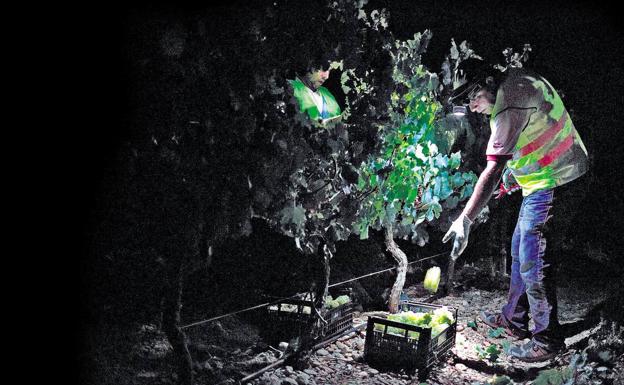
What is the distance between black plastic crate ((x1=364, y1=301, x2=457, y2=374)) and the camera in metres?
3.02

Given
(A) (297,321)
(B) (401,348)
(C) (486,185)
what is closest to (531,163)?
(C) (486,185)

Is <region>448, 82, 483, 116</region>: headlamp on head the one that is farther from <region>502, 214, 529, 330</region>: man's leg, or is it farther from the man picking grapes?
<region>502, 214, 529, 330</region>: man's leg

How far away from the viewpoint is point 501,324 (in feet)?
12.6

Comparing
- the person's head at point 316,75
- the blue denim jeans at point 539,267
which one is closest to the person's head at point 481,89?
the blue denim jeans at point 539,267

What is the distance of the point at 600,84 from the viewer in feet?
13.4

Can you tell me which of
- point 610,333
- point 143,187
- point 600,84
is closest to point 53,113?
point 143,187

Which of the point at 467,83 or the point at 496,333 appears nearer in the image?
the point at 467,83

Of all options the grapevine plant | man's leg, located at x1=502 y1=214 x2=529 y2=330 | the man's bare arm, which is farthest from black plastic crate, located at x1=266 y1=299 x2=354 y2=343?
man's leg, located at x1=502 y1=214 x2=529 y2=330

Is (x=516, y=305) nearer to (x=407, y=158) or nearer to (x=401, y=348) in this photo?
(x=401, y=348)

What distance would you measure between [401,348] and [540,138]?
60.7 inches

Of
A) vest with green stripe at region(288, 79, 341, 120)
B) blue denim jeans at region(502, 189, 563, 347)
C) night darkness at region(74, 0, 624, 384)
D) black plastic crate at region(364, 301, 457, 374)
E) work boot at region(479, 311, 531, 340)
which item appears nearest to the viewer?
night darkness at region(74, 0, 624, 384)

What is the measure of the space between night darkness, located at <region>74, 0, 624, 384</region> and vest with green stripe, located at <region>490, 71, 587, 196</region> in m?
0.76

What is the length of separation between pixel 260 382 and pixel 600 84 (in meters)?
3.40

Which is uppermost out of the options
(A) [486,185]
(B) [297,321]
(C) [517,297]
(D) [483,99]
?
(D) [483,99]
